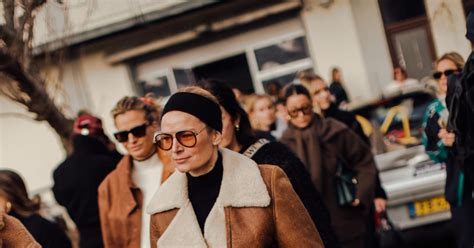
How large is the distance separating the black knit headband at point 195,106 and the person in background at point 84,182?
7.66 ft

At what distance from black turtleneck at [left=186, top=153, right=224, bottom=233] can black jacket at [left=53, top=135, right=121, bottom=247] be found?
2288 millimetres

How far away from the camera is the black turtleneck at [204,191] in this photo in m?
3.35

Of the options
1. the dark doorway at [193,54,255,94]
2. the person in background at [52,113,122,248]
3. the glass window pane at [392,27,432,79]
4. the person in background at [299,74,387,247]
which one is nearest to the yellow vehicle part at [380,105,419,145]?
the person in background at [299,74,387,247]

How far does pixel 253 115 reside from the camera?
23.9ft

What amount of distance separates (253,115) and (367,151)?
1.51m

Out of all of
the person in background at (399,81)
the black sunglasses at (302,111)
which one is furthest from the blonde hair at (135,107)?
the person in background at (399,81)

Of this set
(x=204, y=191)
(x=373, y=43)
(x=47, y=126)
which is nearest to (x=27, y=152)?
(x=47, y=126)

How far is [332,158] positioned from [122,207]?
75.3 inches

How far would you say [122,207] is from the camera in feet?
15.9

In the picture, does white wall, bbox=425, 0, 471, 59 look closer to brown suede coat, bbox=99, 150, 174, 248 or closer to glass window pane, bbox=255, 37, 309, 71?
glass window pane, bbox=255, 37, 309, 71

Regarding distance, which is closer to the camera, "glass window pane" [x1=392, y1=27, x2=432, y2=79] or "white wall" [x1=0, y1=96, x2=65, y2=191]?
"glass window pane" [x1=392, y1=27, x2=432, y2=79]

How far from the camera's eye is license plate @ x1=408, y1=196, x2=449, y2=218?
24.2 ft

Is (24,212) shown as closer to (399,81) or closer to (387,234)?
(387,234)

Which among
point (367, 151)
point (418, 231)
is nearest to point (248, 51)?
point (418, 231)
